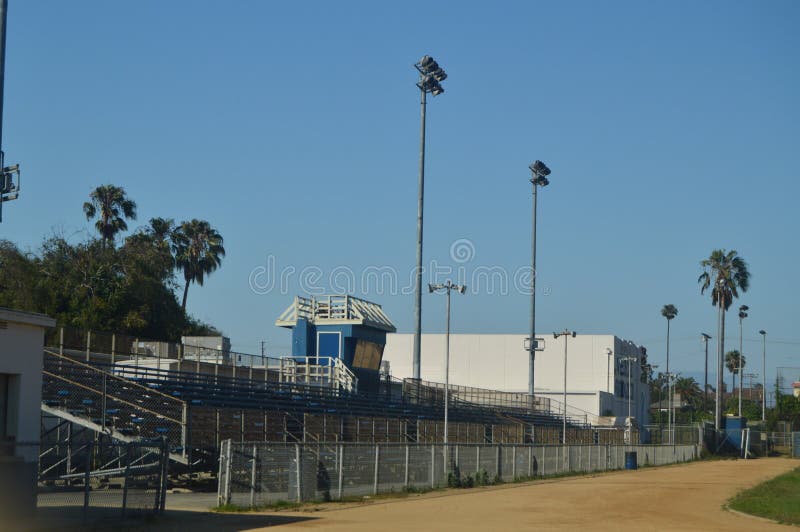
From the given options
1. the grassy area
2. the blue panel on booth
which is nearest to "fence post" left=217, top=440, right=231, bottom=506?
the grassy area

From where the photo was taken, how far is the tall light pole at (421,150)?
51.6m

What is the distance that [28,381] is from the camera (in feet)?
67.9

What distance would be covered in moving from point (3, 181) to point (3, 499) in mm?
9494

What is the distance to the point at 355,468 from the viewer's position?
1172 inches

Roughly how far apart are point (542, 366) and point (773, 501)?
223 feet

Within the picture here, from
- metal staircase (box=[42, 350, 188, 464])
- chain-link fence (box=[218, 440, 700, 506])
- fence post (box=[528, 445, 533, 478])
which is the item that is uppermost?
metal staircase (box=[42, 350, 188, 464])

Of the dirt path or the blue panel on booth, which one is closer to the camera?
the dirt path

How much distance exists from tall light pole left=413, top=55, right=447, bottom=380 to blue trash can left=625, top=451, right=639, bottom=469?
12763 millimetres

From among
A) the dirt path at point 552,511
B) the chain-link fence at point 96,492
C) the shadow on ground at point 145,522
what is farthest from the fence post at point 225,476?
the chain-link fence at point 96,492

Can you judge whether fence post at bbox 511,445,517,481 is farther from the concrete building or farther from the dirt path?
the concrete building

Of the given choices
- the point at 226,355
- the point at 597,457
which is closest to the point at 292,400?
the point at 226,355

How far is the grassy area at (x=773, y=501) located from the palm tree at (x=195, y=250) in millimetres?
46050

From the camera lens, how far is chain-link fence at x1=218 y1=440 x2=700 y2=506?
25.4 m

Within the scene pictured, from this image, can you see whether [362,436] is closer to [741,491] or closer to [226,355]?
[226,355]
